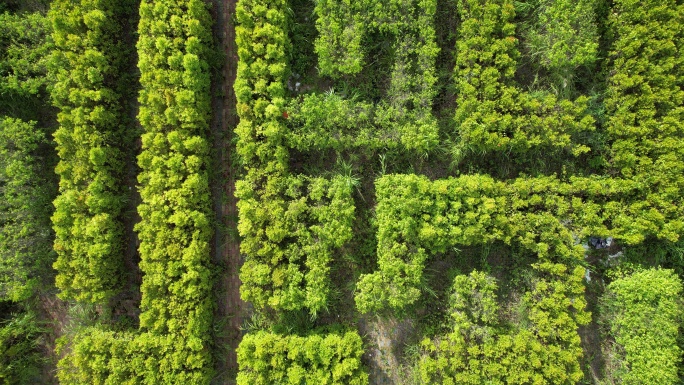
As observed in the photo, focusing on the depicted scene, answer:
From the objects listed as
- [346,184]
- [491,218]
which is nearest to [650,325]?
[491,218]

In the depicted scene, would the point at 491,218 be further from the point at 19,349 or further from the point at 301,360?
the point at 19,349

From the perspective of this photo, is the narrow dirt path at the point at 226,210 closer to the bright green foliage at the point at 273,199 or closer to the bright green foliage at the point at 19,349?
the bright green foliage at the point at 273,199

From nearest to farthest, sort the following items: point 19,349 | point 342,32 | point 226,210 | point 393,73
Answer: point 342,32 → point 393,73 → point 19,349 → point 226,210

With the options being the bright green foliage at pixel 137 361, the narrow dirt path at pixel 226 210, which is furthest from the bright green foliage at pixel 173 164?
A: the narrow dirt path at pixel 226 210

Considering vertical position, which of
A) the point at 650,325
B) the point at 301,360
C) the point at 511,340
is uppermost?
the point at 650,325

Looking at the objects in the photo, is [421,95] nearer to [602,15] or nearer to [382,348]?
[602,15]

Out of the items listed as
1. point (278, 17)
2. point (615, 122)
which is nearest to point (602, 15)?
point (615, 122)
